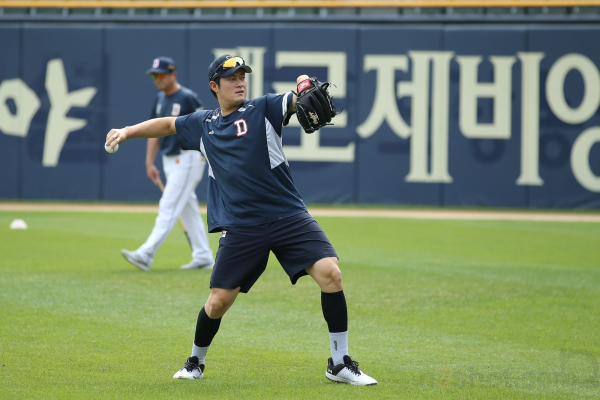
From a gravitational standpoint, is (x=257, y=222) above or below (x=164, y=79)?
below

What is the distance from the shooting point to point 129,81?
57.2ft

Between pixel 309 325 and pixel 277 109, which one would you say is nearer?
pixel 277 109

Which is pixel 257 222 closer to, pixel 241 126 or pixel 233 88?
pixel 241 126

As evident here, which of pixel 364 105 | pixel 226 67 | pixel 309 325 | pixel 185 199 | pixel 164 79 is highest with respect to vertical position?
pixel 364 105

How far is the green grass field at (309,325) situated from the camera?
14.6ft

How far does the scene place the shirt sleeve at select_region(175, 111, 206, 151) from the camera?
477 cm

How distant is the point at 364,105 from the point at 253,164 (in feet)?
41.6

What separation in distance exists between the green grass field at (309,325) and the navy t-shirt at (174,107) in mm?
1356

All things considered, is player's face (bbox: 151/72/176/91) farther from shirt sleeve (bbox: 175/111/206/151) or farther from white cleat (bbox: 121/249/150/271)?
shirt sleeve (bbox: 175/111/206/151)

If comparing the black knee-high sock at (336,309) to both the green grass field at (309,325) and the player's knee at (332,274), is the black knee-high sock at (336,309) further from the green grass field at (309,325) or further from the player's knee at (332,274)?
the green grass field at (309,325)

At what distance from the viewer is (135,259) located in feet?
27.5

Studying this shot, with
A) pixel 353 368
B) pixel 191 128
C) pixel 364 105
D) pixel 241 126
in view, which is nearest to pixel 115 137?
pixel 191 128

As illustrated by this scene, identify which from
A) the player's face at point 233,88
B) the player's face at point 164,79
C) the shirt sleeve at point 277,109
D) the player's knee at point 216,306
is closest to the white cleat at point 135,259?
the player's face at point 164,79

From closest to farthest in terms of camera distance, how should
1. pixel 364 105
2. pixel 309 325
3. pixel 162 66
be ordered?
pixel 309 325 → pixel 162 66 → pixel 364 105
